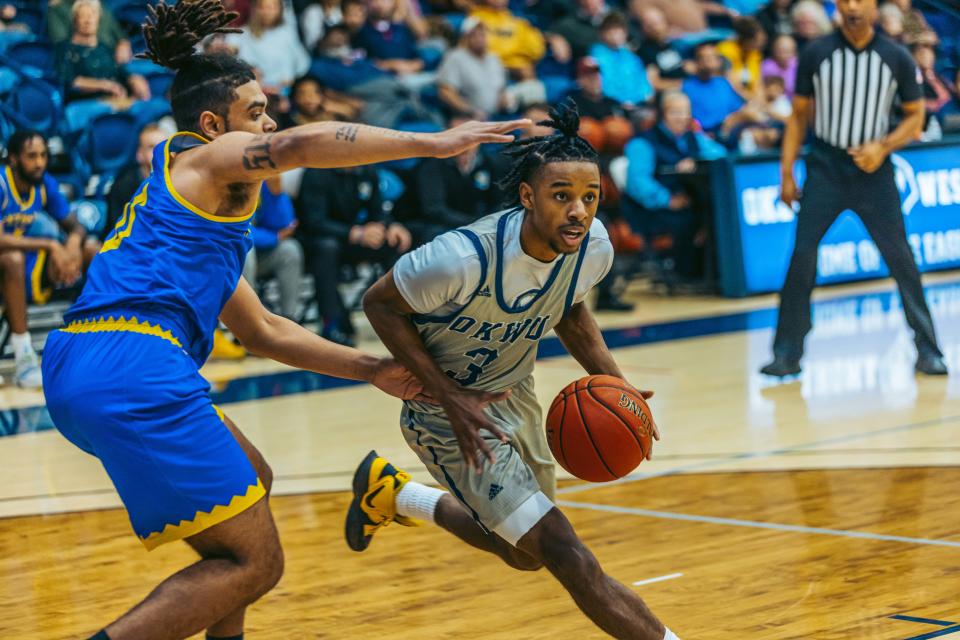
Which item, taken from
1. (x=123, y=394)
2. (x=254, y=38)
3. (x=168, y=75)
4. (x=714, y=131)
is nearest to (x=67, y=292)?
(x=168, y=75)

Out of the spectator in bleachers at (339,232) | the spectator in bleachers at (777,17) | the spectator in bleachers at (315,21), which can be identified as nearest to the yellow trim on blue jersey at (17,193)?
the spectator in bleachers at (339,232)

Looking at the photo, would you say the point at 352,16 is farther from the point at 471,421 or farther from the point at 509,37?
the point at 471,421

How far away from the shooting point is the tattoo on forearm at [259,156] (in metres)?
3.33

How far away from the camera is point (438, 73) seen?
43.7 feet

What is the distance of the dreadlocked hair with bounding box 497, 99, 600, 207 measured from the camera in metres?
4.00

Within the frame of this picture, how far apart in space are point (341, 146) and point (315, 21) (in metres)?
10.2

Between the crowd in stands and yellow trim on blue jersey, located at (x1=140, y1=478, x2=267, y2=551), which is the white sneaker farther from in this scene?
yellow trim on blue jersey, located at (x1=140, y1=478, x2=267, y2=551)

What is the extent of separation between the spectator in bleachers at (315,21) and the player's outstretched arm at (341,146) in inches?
387

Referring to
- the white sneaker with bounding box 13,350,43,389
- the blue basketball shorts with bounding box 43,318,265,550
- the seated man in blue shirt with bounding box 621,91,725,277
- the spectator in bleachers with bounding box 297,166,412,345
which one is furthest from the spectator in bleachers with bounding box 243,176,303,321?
the blue basketball shorts with bounding box 43,318,265,550

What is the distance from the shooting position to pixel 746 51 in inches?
626

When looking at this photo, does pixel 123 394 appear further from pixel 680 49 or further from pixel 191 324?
pixel 680 49

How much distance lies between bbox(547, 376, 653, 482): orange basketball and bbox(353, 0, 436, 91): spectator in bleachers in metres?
9.18

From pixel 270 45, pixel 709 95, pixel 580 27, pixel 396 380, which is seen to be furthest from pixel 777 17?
pixel 396 380

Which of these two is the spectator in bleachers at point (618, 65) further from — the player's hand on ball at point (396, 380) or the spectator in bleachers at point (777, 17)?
the player's hand on ball at point (396, 380)
